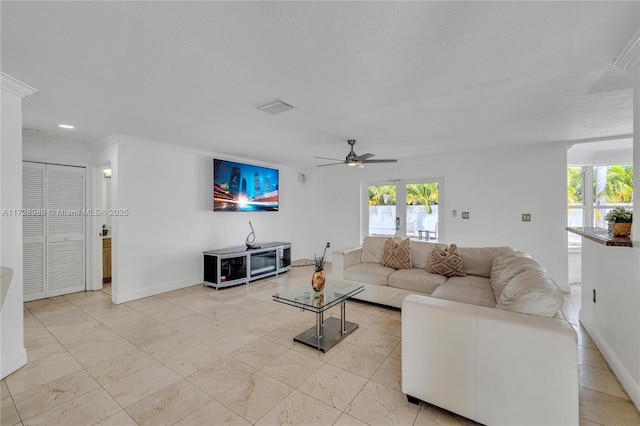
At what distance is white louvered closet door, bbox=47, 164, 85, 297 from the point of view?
4203 millimetres

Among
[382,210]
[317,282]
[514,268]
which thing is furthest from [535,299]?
[382,210]

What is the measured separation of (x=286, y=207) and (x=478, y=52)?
5.32 metres

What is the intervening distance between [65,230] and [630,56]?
6620mm

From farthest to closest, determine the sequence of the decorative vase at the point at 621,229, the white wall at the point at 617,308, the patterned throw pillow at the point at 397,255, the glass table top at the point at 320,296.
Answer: the patterned throw pillow at the point at 397,255 < the glass table top at the point at 320,296 < the decorative vase at the point at 621,229 < the white wall at the point at 617,308

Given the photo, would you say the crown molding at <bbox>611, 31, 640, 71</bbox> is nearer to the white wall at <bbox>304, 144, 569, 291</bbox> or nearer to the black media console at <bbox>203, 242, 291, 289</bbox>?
the white wall at <bbox>304, 144, 569, 291</bbox>

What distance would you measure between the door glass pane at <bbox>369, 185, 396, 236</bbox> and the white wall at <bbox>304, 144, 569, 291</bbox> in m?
0.29

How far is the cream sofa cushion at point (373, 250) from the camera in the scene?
14.0ft

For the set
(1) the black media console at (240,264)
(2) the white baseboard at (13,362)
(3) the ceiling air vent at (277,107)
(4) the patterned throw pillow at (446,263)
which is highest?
(3) the ceiling air vent at (277,107)

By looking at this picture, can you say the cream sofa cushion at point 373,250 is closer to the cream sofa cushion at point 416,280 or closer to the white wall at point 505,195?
the cream sofa cushion at point 416,280

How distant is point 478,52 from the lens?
1.83 metres

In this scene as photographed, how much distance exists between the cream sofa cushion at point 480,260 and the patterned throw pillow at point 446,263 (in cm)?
11

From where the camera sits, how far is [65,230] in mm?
4348

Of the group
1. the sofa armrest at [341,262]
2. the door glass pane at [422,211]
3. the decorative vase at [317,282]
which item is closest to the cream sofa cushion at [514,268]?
the decorative vase at [317,282]

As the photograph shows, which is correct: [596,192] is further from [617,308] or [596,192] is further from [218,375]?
[218,375]
